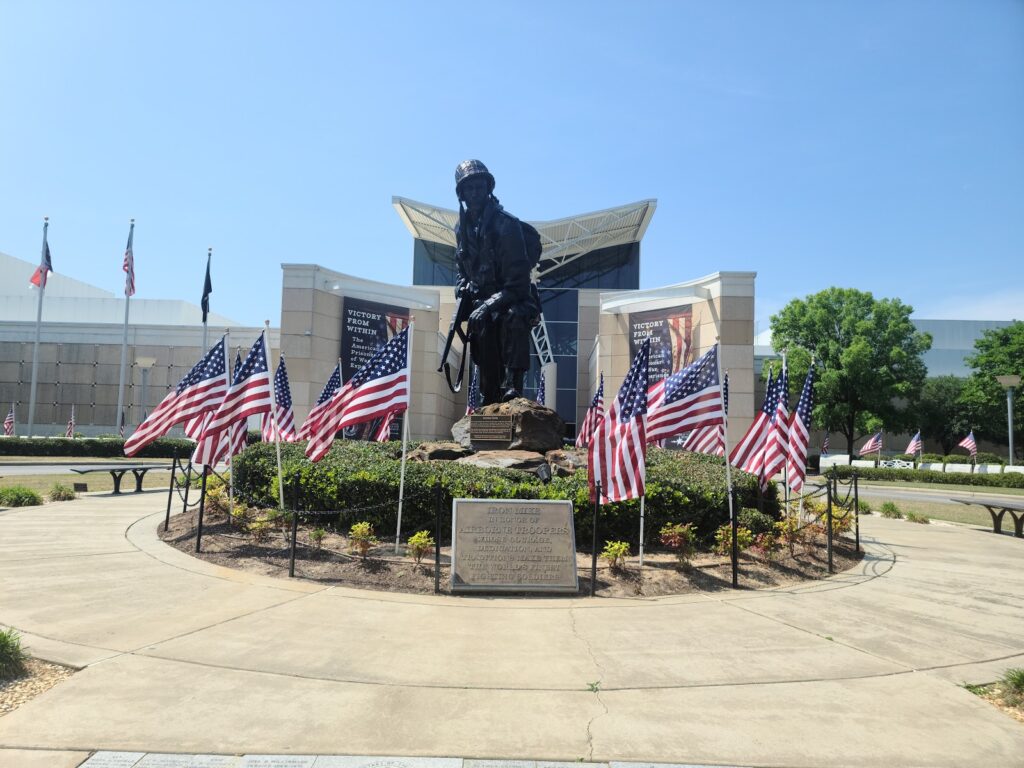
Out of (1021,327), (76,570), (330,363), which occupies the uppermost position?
(1021,327)

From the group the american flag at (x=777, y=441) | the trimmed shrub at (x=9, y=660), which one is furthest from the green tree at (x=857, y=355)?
the trimmed shrub at (x=9, y=660)

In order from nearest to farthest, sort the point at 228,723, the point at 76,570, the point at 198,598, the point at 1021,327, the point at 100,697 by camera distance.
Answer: the point at 228,723 < the point at 100,697 < the point at 198,598 < the point at 76,570 < the point at 1021,327

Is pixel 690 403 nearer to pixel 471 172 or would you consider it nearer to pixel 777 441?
pixel 777 441

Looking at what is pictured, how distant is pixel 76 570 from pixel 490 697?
265 inches

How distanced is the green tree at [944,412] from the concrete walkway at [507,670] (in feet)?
208

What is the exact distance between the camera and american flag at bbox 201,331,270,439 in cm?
1010

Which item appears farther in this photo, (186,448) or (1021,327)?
(1021,327)

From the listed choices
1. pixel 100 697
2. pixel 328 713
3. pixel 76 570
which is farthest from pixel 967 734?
pixel 76 570

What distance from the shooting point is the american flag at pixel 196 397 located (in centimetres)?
1060

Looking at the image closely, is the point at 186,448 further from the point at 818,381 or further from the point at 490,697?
the point at 818,381

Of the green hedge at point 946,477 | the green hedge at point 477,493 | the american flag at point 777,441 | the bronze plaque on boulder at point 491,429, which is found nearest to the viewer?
the green hedge at point 477,493

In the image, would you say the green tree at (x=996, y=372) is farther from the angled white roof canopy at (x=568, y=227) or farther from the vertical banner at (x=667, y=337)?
the vertical banner at (x=667, y=337)

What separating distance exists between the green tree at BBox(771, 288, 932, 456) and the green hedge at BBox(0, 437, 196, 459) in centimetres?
4329

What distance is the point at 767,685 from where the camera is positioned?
505 cm
